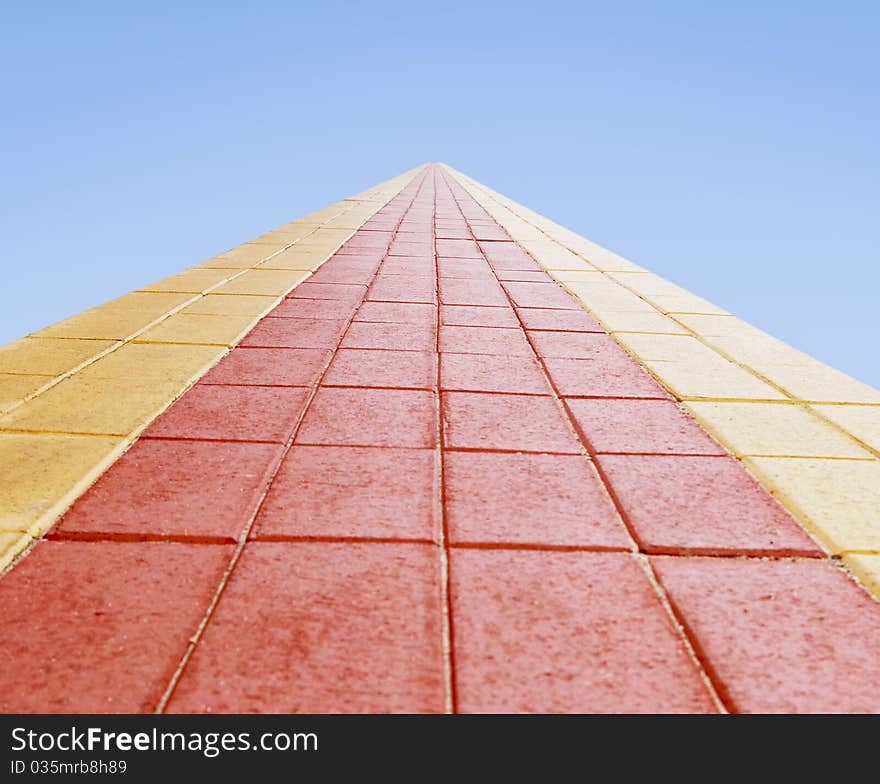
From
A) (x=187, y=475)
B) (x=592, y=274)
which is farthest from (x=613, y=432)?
(x=592, y=274)

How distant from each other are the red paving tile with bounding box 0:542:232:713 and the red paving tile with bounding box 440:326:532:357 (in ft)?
4.91

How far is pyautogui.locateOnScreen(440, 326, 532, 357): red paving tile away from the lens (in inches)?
103

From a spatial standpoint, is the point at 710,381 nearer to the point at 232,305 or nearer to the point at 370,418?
the point at 370,418

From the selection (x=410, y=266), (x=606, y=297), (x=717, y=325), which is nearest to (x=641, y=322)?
(x=717, y=325)

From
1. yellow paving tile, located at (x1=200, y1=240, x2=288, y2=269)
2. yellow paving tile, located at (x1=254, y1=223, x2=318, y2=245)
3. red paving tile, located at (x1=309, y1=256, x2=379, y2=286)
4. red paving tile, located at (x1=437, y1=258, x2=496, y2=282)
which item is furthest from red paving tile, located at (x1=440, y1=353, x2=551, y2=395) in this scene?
yellow paving tile, located at (x1=254, y1=223, x2=318, y2=245)

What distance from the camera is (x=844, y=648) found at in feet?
3.59

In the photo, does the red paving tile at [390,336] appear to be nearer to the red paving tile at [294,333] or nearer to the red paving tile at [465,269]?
the red paving tile at [294,333]

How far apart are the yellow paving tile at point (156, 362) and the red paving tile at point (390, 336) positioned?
511 mm

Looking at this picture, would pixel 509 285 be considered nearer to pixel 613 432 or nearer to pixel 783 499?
pixel 613 432

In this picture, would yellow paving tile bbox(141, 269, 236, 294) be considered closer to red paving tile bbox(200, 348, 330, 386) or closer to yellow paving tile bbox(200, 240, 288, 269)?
yellow paving tile bbox(200, 240, 288, 269)

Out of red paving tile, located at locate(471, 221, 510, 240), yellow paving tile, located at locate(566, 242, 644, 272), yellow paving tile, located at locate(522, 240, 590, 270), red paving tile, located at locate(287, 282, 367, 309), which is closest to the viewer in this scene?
red paving tile, located at locate(287, 282, 367, 309)

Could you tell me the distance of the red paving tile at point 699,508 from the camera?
1370 mm

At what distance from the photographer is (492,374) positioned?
2344mm
